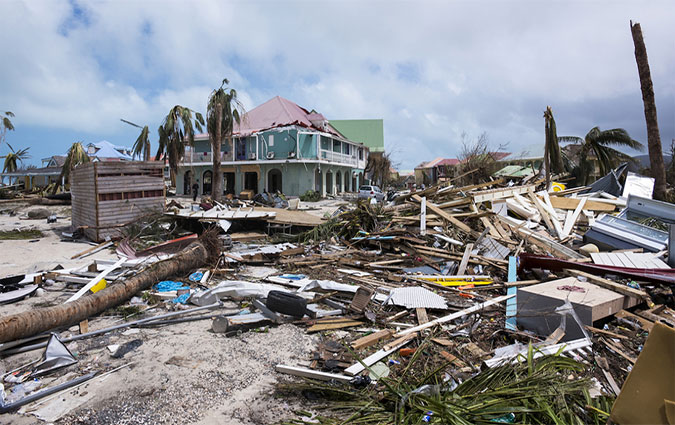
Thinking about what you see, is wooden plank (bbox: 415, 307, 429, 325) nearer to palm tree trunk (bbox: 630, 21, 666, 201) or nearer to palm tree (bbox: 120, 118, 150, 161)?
palm tree trunk (bbox: 630, 21, 666, 201)

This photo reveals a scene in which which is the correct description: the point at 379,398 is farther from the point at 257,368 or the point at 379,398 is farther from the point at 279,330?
the point at 279,330

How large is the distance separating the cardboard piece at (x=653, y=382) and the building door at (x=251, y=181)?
108ft

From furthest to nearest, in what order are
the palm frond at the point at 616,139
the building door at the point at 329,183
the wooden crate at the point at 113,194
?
the building door at the point at 329,183
the palm frond at the point at 616,139
the wooden crate at the point at 113,194

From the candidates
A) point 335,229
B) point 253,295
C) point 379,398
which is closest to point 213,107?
point 335,229

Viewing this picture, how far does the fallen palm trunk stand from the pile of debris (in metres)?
0.02

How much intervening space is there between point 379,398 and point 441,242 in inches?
243

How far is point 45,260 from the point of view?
334 inches

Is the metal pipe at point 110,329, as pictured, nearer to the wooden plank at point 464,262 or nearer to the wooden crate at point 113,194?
the wooden plank at point 464,262

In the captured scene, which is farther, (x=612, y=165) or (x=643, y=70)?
(x=612, y=165)

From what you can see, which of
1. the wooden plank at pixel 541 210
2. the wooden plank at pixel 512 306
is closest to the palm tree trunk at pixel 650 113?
the wooden plank at pixel 541 210

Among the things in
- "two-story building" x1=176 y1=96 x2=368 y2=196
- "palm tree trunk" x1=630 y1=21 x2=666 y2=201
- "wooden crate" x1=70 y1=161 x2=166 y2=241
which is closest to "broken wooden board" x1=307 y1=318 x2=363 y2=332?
"wooden crate" x1=70 y1=161 x2=166 y2=241

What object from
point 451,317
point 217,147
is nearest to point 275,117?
→ point 217,147

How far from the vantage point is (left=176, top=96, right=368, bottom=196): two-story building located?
3083cm

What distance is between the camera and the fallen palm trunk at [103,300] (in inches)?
156
